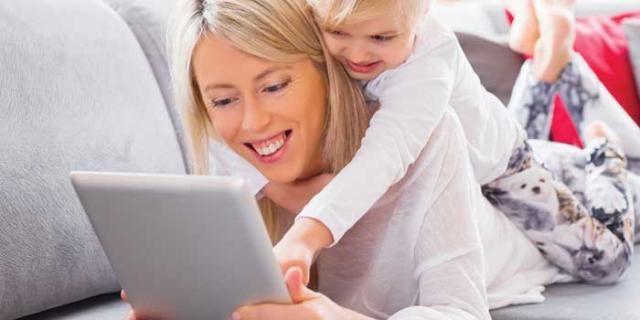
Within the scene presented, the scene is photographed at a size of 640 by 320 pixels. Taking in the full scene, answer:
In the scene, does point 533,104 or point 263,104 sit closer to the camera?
point 263,104

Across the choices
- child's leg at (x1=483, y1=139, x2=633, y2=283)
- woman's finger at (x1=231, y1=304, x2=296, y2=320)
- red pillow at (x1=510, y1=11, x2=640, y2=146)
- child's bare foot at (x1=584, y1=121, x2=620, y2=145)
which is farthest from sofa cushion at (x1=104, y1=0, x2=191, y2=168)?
red pillow at (x1=510, y1=11, x2=640, y2=146)

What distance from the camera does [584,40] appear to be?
268 centimetres

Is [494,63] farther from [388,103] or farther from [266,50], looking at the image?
[266,50]

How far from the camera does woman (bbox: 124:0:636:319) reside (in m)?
1.33

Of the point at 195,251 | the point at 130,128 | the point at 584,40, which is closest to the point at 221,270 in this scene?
the point at 195,251

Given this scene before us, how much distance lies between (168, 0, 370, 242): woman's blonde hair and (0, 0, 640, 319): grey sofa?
0.20m

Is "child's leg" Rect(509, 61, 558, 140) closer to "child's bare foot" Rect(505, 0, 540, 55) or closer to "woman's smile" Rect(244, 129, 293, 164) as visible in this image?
"child's bare foot" Rect(505, 0, 540, 55)

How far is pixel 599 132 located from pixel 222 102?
1.04 m

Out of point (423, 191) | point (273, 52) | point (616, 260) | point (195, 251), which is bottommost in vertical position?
point (616, 260)

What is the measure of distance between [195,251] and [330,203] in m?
0.22

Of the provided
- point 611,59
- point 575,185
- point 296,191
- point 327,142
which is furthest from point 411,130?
point 611,59

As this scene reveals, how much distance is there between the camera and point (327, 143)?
4.69 feet

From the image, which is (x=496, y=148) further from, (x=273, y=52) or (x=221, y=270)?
(x=221, y=270)

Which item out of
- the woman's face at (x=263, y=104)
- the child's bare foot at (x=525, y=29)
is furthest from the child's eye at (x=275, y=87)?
the child's bare foot at (x=525, y=29)
